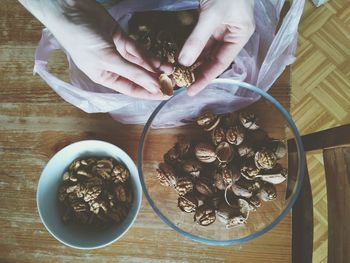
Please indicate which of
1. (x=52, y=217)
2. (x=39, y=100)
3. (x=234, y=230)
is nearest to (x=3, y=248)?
(x=52, y=217)

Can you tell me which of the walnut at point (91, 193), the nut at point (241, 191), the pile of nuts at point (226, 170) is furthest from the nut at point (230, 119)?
the walnut at point (91, 193)

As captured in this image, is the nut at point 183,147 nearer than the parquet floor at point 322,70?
Yes

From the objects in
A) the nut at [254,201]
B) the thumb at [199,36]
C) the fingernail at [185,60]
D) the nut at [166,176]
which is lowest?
the nut at [166,176]

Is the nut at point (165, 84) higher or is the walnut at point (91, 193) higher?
the nut at point (165, 84)

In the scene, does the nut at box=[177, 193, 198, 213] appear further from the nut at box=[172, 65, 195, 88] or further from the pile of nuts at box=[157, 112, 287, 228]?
the nut at box=[172, 65, 195, 88]

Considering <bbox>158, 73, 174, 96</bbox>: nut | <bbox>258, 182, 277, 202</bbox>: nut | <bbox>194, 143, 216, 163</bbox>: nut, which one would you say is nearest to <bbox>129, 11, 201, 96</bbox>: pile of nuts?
<bbox>158, 73, 174, 96</bbox>: nut

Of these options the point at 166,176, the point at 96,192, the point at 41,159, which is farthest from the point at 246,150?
the point at 41,159

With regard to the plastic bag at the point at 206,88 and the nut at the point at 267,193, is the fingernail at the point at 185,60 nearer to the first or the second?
the plastic bag at the point at 206,88
